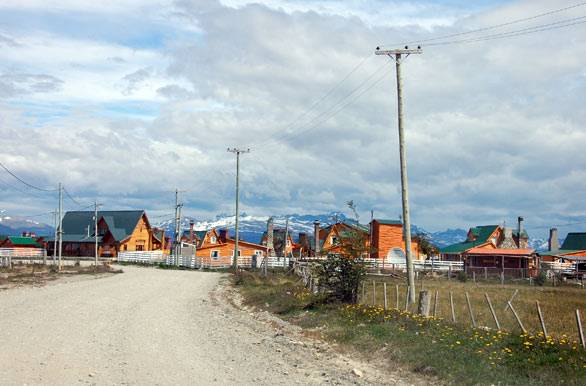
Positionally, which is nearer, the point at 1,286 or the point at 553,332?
the point at 553,332

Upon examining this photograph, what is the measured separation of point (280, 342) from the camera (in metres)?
19.6

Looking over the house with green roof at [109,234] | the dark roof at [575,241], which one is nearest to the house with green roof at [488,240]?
the dark roof at [575,241]

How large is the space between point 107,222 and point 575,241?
7127 cm

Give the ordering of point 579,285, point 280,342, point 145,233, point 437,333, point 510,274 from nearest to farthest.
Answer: point 437,333
point 280,342
point 579,285
point 510,274
point 145,233

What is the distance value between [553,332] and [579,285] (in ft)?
128

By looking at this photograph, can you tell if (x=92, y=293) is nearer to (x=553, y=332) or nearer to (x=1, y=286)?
(x=1, y=286)

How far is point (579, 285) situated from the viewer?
5581 cm

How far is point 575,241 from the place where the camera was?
3922 inches

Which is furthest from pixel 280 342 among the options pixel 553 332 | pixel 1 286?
pixel 1 286

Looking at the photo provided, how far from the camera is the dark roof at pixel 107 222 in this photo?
99.9m

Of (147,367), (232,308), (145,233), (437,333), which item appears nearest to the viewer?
(147,367)

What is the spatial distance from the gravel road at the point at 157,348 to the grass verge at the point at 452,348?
0.79 metres

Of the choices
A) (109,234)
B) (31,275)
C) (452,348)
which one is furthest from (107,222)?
(452,348)

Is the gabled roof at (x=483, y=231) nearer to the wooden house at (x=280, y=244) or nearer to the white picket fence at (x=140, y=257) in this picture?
the wooden house at (x=280, y=244)
